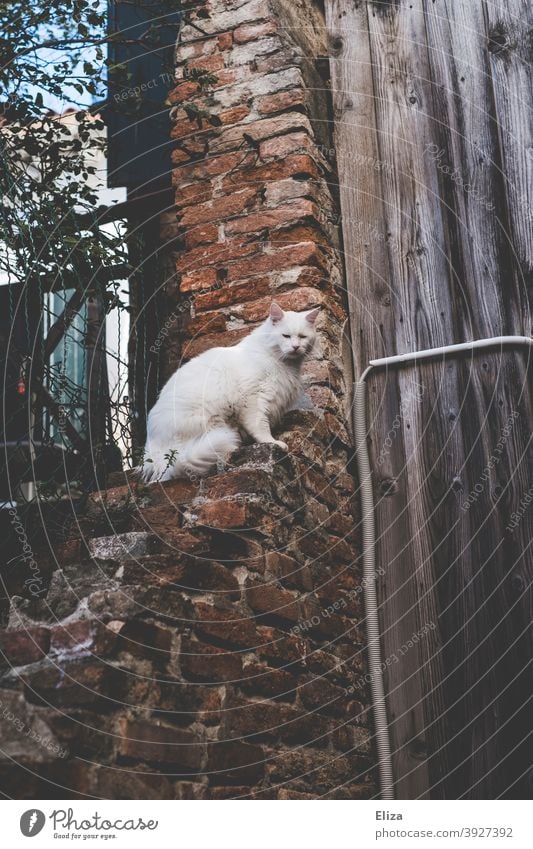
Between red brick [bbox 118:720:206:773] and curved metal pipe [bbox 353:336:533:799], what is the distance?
1.02m

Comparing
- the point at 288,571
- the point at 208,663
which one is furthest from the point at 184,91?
the point at 208,663

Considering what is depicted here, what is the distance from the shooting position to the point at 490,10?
356 cm

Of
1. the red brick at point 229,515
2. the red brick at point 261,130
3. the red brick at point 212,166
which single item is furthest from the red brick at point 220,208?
the red brick at point 229,515

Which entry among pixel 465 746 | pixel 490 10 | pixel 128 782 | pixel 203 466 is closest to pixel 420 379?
pixel 203 466

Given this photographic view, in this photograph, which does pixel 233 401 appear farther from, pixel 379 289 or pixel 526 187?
pixel 526 187

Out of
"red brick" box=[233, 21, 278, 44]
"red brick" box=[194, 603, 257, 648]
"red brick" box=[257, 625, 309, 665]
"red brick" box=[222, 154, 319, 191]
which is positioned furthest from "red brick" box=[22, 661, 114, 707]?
"red brick" box=[233, 21, 278, 44]

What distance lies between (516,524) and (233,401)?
113 cm

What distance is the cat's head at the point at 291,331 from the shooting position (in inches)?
123

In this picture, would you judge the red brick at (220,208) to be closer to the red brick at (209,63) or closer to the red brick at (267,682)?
the red brick at (209,63)

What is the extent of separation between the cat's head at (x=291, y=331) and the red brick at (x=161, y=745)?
1.48 m

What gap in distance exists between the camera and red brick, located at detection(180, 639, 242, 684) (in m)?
2.26

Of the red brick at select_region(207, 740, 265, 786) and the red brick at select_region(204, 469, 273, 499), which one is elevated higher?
the red brick at select_region(204, 469, 273, 499)

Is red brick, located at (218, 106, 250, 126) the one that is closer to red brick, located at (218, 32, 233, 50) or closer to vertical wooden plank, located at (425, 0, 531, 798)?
red brick, located at (218, 32, 233, 50)

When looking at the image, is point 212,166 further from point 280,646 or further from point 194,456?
point 280,646
